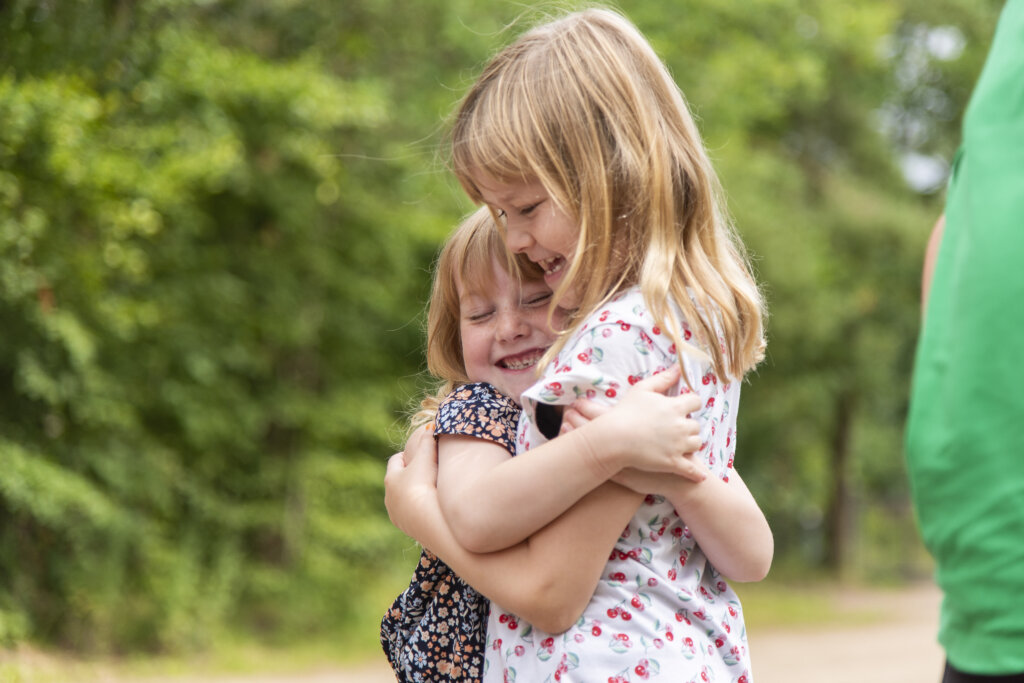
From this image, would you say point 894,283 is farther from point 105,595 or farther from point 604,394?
point 604,394

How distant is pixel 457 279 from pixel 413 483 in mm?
418

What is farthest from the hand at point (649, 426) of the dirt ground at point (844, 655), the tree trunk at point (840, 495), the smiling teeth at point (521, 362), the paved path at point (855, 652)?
the tree trunk at point (840, 495)

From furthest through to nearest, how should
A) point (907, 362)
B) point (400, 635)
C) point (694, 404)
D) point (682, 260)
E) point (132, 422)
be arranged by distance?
point (907, 362) → point (132, 422) → point (400, 635) → point (682, 260) → point (694, 404)

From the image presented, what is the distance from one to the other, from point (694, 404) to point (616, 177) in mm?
384

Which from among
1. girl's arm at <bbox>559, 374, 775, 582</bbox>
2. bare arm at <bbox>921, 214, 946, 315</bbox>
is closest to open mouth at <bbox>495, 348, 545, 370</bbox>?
girl's arm at <bbox>559, 374, 775, 582</bbox>

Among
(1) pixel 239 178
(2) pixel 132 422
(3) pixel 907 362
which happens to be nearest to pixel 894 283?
(3) pixel 907 362

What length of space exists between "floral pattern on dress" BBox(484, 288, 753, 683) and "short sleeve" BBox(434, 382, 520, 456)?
7 centimetres

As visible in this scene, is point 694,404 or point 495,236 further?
point 495,236

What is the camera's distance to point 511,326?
1.90 metres

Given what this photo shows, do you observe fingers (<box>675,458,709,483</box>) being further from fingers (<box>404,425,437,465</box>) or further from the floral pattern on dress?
fingers (<box>404,425,437,465</box>)

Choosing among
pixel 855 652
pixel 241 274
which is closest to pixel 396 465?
pixel 241 274

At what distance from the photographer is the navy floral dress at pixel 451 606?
1805 millimetres

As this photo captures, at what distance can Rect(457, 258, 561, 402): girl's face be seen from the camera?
191 centimetres

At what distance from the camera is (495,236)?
1992 millimetres
